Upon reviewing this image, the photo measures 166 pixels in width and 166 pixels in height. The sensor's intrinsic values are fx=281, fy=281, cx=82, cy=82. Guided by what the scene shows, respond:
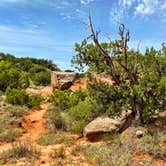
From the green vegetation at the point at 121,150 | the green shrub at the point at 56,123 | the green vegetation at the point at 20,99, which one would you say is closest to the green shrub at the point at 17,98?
the green vegetation at the point at 20,99

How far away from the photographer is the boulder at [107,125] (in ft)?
30.5

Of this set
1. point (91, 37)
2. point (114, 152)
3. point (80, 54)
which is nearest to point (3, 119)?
point (80, 54)

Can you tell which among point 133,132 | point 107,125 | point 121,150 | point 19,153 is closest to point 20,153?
point 19,153

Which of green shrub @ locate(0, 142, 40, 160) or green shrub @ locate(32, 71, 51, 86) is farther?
green shrub @ locate(32, 71, 51, 86)

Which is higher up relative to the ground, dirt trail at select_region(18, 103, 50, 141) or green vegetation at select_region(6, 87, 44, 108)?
green vegetation at select_region(6, 87, 44, 108)

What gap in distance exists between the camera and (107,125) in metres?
9.41

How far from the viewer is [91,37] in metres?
9.45

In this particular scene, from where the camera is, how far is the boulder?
9.29 metres

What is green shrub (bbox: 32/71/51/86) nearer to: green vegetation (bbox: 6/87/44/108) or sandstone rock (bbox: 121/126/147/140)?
green vegetation (bbox: 6/87/44/108)

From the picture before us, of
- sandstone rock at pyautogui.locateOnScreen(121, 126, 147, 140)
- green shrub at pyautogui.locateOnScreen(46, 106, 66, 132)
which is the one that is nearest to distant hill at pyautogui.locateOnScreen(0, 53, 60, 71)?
green shrub at pyautogui.locateOnScreen(46, 106, 66, 132)

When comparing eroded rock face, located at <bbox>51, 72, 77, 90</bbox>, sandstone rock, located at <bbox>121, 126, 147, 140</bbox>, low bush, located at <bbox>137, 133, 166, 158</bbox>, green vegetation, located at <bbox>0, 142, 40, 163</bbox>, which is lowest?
green vegetation, located at <bbox>0, 142, 40, 163</bbox>

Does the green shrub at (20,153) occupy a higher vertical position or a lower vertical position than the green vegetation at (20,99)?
lower

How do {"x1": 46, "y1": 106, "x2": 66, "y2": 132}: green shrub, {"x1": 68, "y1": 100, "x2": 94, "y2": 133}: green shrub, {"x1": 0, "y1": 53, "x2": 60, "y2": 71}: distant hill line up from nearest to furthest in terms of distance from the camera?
{"x1": 68, "y1": 100, "x2": 94, "y2": 133}: green shrub
{"x1": 46, "y1": 106, "x2": 66, "y2": 132}: green shrub
{"x1": 0, "y1": 53, "x2": 60, "y2": 71}: distant hill

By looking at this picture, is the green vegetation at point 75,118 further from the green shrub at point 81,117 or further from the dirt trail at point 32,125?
the dirt trail at point 32,125
